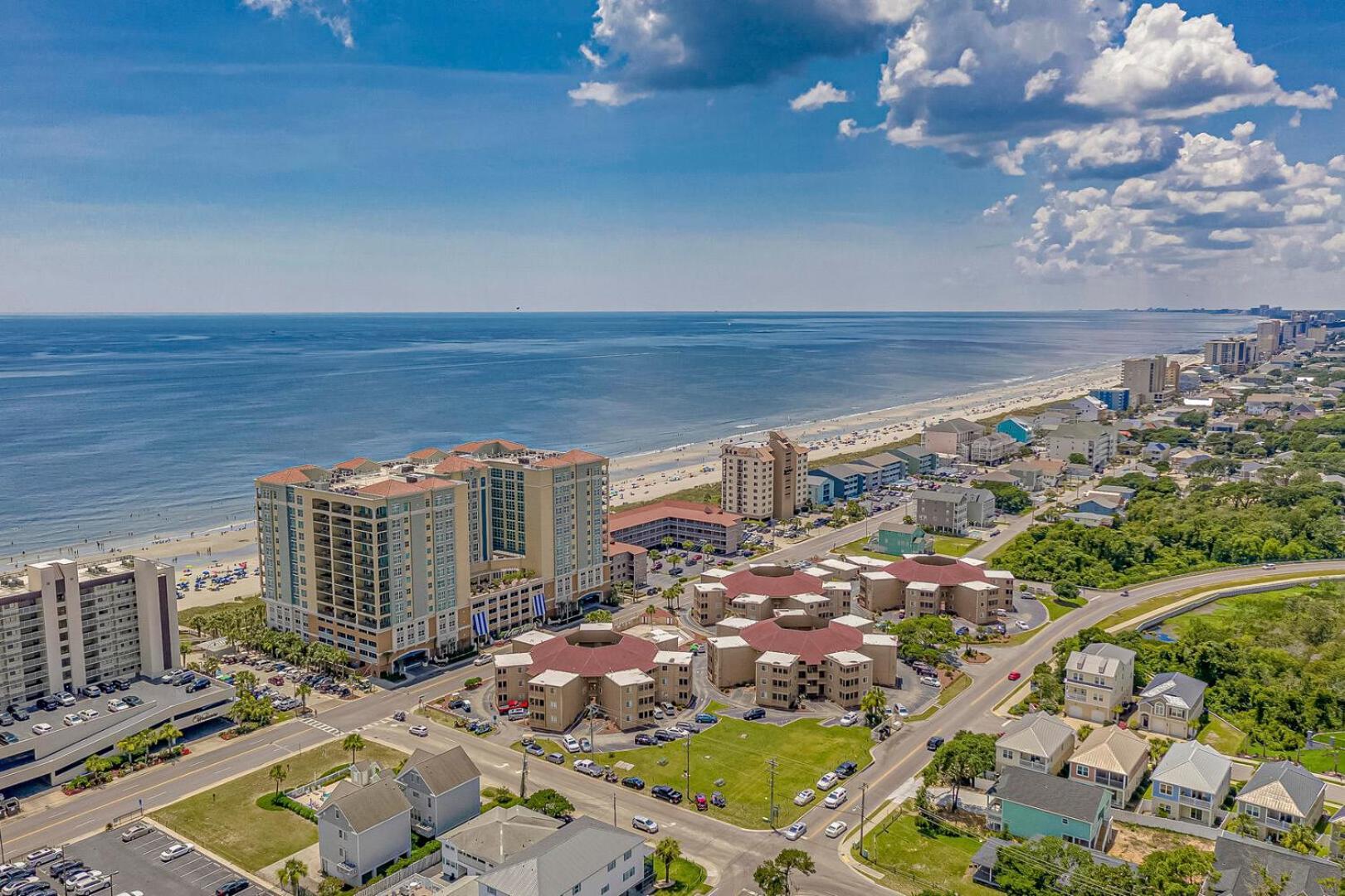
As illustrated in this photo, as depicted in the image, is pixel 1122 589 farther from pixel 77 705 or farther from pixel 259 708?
pixel 77 705

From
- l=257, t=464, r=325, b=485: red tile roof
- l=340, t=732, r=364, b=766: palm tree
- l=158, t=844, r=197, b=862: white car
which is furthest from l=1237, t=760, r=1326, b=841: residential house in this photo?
l=257, t=464, r=325, b=485: red tile roof

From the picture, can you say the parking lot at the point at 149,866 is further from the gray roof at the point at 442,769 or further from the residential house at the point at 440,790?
the gray roof at the point at 442,769

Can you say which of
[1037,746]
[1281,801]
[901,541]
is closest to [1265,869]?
[1281,801]

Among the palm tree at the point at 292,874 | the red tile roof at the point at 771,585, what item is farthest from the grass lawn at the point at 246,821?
the red tile roof at the point at 771,585

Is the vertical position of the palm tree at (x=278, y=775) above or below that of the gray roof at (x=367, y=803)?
below

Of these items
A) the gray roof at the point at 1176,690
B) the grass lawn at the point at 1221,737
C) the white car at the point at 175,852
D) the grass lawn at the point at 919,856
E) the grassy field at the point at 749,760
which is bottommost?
the grass lawn at the point at 1221,737

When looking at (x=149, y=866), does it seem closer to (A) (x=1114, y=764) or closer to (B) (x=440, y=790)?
(B) (x=440, y=790)
